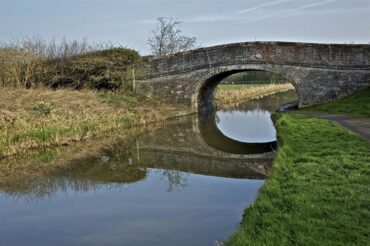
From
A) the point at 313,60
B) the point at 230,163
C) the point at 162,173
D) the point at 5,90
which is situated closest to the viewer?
the point at 162,173

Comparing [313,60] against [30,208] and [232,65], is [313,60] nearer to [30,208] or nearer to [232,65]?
[232,65]

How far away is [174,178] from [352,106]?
10.3m

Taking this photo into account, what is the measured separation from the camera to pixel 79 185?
9.04m

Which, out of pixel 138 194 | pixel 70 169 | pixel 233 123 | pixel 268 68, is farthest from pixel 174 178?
pixel 268 68

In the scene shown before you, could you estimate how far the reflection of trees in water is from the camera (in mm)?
8730

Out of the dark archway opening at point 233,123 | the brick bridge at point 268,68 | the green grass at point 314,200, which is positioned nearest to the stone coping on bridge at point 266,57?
the brick bridge at point 268,68

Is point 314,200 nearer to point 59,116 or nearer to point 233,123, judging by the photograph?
point 59,116

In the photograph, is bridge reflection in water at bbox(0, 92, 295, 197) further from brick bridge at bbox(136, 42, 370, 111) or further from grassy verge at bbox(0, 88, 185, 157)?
brick bridge at bbox(136, 42, 370, 111)

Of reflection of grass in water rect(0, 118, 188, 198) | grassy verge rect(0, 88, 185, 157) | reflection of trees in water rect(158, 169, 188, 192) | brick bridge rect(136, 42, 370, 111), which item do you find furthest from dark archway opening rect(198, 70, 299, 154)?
reflection of grass in water rect(0, 118, 188, 198)

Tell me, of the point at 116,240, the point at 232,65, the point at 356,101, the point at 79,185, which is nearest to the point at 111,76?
the point at 232,65

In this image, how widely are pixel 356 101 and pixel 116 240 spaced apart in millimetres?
14506

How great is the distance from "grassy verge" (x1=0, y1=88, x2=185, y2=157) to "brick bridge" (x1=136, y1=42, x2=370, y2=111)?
9.60ft

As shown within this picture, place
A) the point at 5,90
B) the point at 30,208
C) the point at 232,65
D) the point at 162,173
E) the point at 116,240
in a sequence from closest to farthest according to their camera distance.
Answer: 1. the point at 116,240
2. the point at 30,208
3. the point at 162,173
4. the point at 5,90
5. the point at 232,65

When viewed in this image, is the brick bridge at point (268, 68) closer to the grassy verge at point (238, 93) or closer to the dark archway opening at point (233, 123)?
the dark archway opening at point (233, 123)
